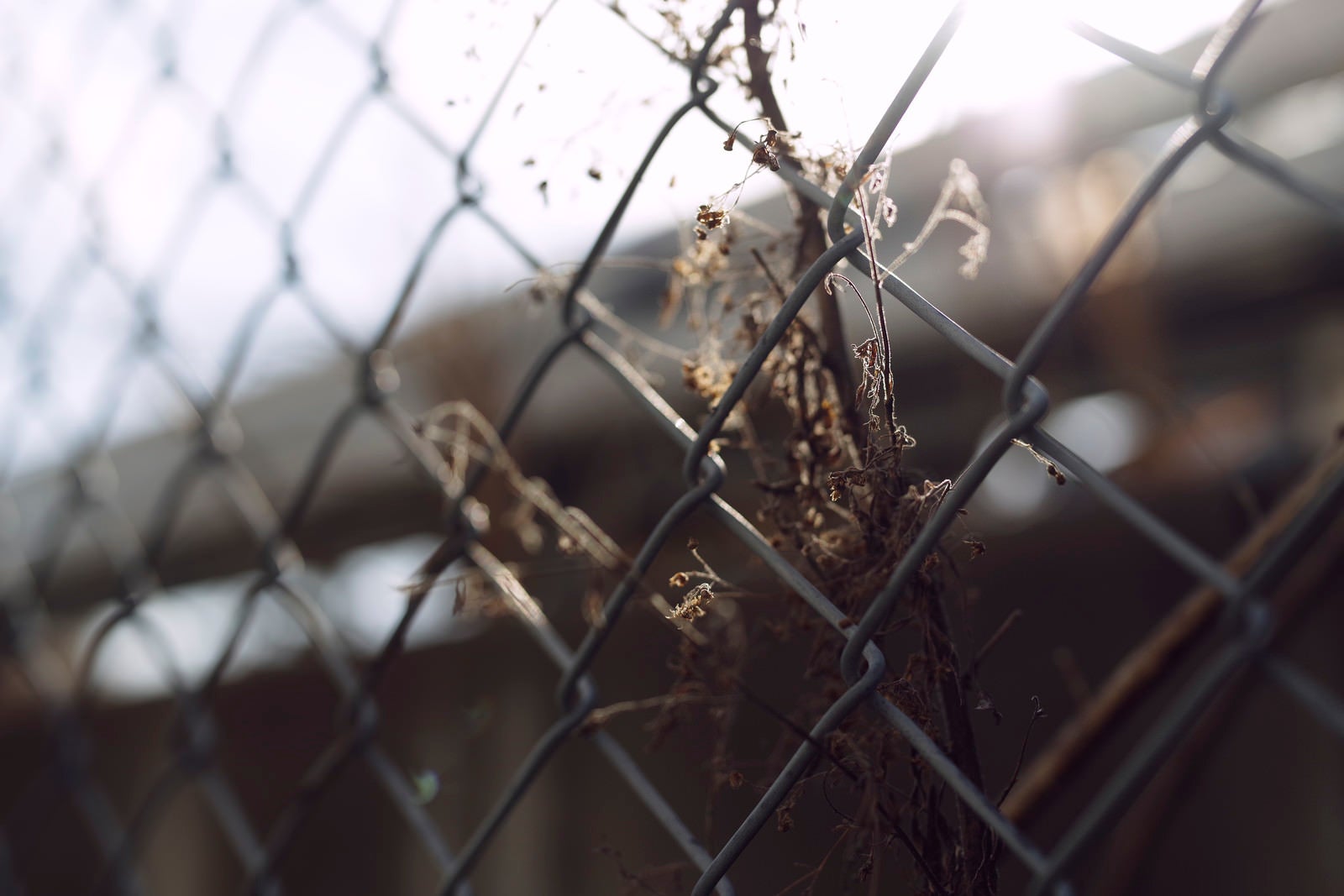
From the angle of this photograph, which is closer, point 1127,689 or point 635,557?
point 1127,689

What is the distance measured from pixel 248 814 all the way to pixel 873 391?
10.4 ft

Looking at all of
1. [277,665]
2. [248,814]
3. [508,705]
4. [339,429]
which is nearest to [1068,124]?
[508,705]

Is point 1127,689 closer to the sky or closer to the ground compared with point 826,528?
closer to the ground

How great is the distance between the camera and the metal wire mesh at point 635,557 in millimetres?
346

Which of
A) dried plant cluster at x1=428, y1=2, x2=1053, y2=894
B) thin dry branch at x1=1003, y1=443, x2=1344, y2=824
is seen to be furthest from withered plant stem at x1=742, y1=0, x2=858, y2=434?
thin dry branch at x1=1003, y1=443, x2=1344, y2=824

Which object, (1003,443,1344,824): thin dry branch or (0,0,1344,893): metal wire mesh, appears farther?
(1003,443,1344,824): thin dry branch

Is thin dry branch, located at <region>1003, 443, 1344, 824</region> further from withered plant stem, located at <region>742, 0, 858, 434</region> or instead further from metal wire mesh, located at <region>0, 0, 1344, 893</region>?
withered plant stem, located at <region>742, 0, 858, 434</region>

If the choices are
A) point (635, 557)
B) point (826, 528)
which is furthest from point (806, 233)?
point (635, 557)

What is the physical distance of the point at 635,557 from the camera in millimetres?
741

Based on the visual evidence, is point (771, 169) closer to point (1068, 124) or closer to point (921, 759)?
point (921, 759)

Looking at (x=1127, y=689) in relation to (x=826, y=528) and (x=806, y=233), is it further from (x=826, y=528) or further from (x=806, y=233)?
(x=806, y=233)

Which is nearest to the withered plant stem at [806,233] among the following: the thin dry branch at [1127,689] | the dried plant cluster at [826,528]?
the dried plant cluster at [826,528]

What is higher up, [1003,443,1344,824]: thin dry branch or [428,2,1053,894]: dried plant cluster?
[428,2,1053,894]: dried plant cluster

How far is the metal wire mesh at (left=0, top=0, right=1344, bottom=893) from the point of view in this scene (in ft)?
1.13
